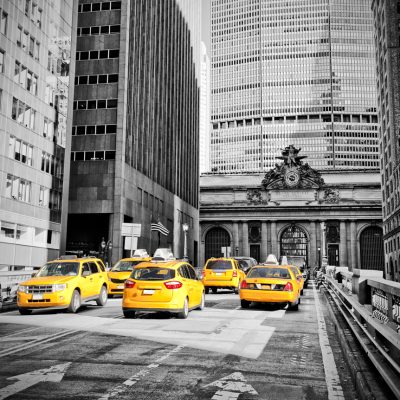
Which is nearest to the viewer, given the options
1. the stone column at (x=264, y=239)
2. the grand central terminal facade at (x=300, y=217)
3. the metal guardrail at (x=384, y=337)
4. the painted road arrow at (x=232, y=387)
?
the metal guardrail at (x=384, y=337)

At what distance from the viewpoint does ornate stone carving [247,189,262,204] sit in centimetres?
7956

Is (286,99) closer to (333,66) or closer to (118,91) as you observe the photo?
(333,66)

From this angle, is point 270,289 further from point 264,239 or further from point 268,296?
point 264,239

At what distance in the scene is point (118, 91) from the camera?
45.6 meters

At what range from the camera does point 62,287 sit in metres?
15.1

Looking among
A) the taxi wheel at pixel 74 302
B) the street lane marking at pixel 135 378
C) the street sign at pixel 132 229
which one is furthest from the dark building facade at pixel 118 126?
the street lane marking at pixel 135 378

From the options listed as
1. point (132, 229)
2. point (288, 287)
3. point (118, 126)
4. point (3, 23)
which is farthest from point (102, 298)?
point (118, 126)

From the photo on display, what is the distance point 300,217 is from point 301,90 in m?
107

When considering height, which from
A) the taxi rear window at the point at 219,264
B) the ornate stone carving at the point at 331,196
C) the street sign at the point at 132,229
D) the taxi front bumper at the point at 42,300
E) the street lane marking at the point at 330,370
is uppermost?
the ornate stone carving at the point at 331,196

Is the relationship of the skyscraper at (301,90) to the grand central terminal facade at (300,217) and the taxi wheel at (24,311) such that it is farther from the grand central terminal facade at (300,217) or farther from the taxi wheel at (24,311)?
the taxi wheel at (24,311)

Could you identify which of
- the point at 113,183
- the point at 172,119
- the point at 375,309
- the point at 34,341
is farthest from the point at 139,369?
the point at 172,119

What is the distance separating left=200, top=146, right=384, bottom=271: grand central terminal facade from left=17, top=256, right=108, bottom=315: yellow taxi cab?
202 ft

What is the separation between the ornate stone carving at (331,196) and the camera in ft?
254

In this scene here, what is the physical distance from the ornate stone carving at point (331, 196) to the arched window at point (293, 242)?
664 centimetres
